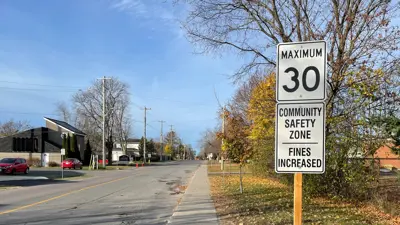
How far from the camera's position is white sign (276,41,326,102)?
13.7 ft

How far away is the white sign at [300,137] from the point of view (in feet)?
13.6

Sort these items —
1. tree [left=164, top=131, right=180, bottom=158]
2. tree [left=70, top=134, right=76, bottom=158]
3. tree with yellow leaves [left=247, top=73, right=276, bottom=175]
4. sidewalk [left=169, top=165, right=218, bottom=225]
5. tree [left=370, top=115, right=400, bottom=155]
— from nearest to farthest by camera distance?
sidewalk [left=169, top=165, right=218, bottom=225] < tree [left=370, top=115, right=400, bottom=155] < tree with yellow leaves [left=247, top=73, right=276, bottom=175] < tree [left=70, top=134, right=76, bottom=158] < tree [left=164, top=131, right=180, bottom=158]

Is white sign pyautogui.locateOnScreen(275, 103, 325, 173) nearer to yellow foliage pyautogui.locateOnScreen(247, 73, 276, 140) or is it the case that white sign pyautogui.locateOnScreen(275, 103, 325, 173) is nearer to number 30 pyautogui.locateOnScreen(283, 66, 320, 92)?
number 30 pyautogui.locateOnScreen(283, 66, 320, 92)

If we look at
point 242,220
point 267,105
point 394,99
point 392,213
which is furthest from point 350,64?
point 242,220

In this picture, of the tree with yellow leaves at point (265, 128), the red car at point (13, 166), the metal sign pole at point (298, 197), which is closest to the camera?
the metal sign pole at point (298, 197)

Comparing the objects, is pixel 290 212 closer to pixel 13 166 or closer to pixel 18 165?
pixel 13 166

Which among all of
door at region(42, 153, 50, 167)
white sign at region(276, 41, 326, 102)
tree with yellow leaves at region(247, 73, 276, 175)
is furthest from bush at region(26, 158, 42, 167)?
white sign at region(276, 41, 326, 102)

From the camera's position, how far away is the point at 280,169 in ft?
13.9

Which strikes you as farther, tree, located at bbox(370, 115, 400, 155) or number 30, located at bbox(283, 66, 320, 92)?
tree, located at bbox(370, 115, 400, 155)

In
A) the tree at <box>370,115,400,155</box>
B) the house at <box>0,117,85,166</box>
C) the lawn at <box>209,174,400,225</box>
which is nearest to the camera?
the lawn at <box>209,174,400,225</box>

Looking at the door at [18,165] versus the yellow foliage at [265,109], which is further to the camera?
the door at [18,165]

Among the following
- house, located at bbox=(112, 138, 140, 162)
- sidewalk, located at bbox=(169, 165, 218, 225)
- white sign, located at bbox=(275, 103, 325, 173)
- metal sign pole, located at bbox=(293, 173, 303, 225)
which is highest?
white sign, located at bbox=(275, 103, 325, 173)

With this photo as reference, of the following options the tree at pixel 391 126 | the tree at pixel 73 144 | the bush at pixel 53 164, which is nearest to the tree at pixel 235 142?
the tree at pixel 391 126

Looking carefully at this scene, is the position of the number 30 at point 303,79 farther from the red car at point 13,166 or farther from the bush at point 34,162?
the bush at point 34,162
